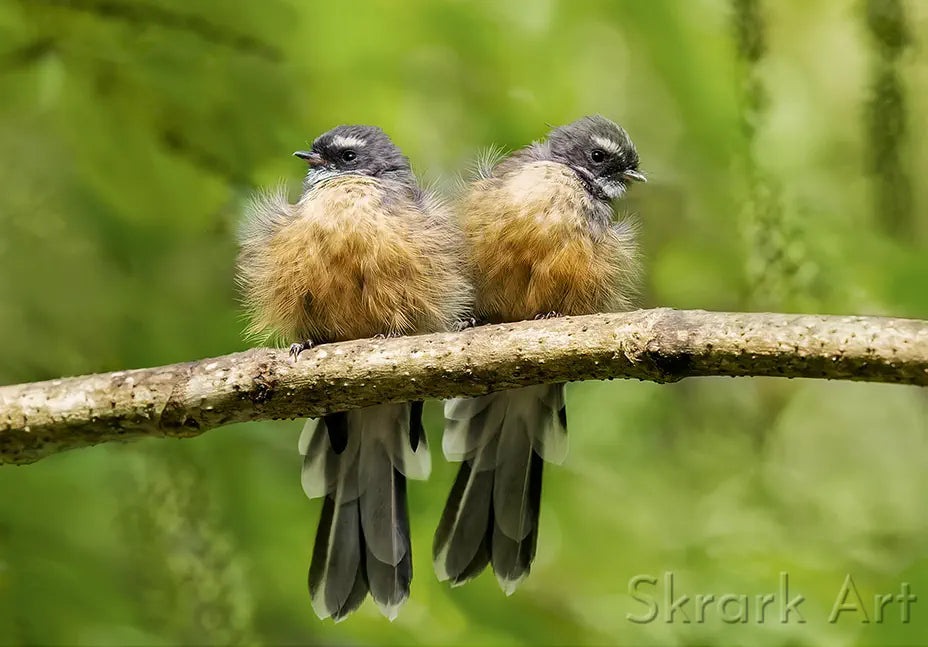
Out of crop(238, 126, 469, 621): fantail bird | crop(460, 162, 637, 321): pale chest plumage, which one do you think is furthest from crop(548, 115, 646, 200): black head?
crop(238, 126, 469, 621): fantail bird

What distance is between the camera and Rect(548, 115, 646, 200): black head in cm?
461

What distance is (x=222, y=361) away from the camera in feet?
12.0

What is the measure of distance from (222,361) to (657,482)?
2.55 meters

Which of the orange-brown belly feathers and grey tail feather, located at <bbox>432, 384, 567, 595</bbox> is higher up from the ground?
the orange-brown belly feathers

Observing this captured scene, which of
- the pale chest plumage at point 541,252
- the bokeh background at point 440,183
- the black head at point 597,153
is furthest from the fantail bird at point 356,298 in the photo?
the black head at point 597,153

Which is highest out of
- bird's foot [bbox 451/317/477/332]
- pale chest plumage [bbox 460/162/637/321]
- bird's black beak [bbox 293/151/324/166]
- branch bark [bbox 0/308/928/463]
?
bird's black beak [bbox 293/151/324/166]

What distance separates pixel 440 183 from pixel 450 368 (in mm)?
1527

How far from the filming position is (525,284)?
428 centimetres

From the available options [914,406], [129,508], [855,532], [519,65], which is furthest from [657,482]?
[129,508]

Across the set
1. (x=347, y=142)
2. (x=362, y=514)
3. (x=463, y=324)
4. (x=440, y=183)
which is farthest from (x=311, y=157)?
(x=362, y=514)

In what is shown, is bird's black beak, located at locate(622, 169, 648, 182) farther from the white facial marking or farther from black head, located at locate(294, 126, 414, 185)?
black head, located at locate(294, 126, 414, 185)

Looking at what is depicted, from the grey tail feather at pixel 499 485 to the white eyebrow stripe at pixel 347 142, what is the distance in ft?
3.68

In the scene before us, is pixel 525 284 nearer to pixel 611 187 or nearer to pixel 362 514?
pixel 611 187

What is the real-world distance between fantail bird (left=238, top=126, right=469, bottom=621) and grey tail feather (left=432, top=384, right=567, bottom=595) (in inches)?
8.1
